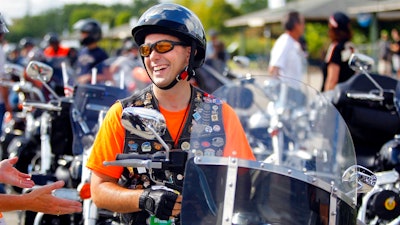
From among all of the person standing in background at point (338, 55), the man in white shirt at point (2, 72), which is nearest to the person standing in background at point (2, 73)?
the man in white shirt at point (2, 72)

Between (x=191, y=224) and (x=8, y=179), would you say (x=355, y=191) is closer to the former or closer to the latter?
(x=191, y=224)

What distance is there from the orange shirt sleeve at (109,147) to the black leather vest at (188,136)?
38 millimetres

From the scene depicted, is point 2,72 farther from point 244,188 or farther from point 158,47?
point 244,188

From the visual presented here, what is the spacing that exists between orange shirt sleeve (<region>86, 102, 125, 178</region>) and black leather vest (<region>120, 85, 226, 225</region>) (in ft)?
0.13

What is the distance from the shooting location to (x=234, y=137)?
333 cm

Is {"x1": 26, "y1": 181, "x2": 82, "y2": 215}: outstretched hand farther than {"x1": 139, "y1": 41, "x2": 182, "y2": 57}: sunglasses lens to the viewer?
No

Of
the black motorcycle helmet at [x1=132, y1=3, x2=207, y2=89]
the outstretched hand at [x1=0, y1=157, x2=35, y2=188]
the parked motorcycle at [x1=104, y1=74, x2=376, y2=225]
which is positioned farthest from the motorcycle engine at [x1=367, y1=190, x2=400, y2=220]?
the outstretched hand at [x1=0, y1=157, x2=35, y2=188]

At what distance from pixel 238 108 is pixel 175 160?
3.35 metres

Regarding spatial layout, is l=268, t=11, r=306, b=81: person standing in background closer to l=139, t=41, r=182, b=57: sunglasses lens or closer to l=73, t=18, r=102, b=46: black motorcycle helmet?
l=73, t=18, r=102, b=46: black motorcycle helmet

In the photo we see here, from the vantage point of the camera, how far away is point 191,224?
259cm

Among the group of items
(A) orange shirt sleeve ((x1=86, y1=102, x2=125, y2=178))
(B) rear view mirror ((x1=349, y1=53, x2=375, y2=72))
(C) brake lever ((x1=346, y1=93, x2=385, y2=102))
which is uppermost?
(B) rear view mirror ((x1=349, y1=53, x2=375, y2=72))

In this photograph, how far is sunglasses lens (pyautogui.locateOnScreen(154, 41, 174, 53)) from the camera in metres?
3.28

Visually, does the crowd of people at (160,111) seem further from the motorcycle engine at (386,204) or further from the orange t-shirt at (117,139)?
the motorcycle engine at (386,204)

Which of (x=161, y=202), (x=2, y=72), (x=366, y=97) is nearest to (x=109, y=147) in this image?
(x=161, y=202)
